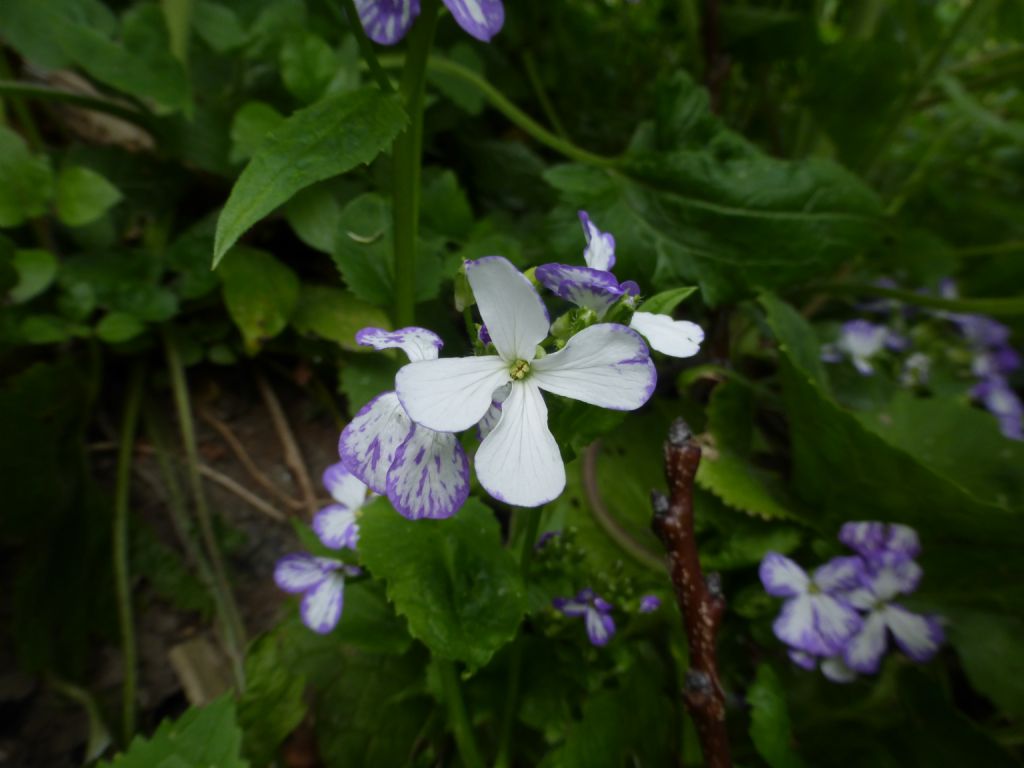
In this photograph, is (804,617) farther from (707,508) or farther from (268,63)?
(268,63)

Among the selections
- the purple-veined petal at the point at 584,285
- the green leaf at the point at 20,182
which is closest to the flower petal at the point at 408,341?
the purple-veined petal at the point at 584,285

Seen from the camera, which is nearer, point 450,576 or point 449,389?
point 449,389

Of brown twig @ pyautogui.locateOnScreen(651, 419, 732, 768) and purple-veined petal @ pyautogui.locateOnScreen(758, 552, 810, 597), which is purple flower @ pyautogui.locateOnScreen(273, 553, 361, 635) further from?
purple-veined petal @ pyautogui.locateOnScreen(758, 552, 810, 597)

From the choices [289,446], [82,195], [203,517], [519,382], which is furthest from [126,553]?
[519,382]

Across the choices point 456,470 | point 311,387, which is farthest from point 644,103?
point 456,470

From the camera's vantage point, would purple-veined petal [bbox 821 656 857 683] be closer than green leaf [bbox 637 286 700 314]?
No

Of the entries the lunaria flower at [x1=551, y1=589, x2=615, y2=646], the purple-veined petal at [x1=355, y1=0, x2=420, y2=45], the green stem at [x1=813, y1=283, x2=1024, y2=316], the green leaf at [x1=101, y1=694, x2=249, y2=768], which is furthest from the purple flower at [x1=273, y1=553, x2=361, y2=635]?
the green stem at [x1=813, y1=283, x2=1024, y2=316]

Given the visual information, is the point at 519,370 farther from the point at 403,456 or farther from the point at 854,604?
the point at 854,604
